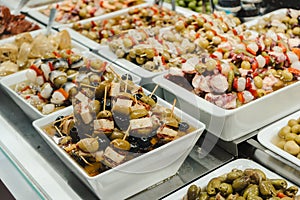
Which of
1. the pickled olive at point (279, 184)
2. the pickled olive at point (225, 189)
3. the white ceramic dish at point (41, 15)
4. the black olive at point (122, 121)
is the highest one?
the black olive at point (122, 121)

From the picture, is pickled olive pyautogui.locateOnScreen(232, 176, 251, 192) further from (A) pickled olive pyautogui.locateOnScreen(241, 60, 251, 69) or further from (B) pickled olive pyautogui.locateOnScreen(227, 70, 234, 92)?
(A) pickled olive pyautogui.locateOnScreen(241, 60, 251, 69)

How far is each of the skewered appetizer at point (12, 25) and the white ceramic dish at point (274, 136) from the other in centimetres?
117

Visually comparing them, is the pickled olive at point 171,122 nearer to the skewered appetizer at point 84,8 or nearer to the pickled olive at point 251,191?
the pickled olive at point 251,191

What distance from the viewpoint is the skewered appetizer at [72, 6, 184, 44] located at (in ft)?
5.88

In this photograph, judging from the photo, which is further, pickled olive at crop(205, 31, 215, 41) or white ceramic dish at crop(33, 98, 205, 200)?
pickled olive at crop(205, 31, 215, 41)

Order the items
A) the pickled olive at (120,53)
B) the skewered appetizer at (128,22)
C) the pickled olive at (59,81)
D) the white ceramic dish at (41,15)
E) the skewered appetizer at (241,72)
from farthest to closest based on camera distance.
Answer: the white ceramic dish at (41,15) < the skewered appetizer at (128,22) < the pickled olive at (120,53) < the pickled olive at (59,81) < the skewered appetizer at (241,72)

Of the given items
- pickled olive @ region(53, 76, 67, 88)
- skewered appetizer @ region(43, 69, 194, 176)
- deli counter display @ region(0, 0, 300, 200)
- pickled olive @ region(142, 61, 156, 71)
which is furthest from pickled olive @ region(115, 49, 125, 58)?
skewered appetizer @ region(43, 69, 194, 176)

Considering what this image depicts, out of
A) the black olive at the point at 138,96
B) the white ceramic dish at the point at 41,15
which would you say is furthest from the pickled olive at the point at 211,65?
the white ceramic dish at the point at 41,15

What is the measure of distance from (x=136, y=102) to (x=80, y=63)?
0.38 meters

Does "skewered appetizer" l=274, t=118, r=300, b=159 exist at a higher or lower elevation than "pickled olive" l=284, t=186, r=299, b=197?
higher

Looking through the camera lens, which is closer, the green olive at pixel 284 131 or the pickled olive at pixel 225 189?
the pickled olive at pixel 225 189

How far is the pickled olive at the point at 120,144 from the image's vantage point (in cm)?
94

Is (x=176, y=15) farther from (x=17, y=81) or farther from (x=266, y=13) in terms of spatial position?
(x=17, y=81)

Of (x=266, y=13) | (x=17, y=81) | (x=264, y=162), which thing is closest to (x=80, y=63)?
(x=17, y=81)
